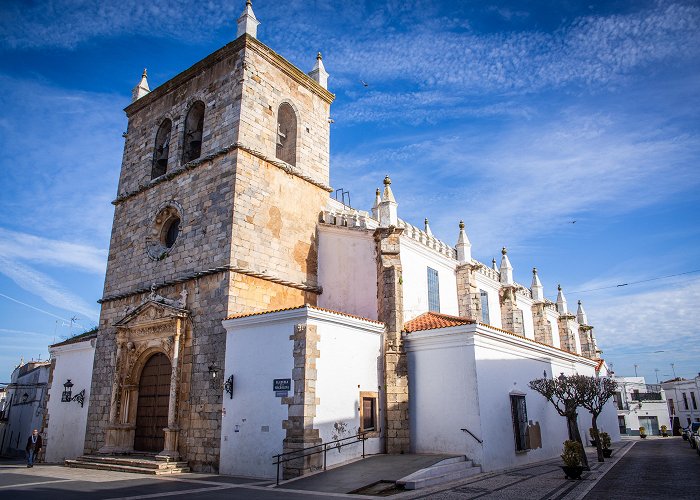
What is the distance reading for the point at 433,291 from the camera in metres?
22.8

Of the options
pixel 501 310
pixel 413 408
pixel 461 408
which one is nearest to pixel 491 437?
pixel 461 408

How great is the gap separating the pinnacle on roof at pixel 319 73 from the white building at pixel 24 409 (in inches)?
923

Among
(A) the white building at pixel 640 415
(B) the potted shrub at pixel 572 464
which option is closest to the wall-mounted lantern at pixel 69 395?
(B) the potted shrub at pixel 572 464

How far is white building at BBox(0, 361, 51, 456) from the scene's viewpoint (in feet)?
104

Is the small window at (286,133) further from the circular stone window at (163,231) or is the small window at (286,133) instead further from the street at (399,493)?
the street at (399,493)

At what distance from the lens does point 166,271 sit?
19.6 metres

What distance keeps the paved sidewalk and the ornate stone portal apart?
9.83 m

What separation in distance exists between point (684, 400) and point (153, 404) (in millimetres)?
74687

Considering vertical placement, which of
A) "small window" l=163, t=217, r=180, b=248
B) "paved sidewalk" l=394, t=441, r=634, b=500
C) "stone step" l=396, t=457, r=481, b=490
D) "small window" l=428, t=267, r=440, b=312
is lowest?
"paved sidewalk" l=394, t=441, r=634, b=500

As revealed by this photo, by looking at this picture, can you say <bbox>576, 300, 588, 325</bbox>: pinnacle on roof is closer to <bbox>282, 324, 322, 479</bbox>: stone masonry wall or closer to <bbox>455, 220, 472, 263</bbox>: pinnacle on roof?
<bbox>455, 220, 472, 263</bbox>: pinnacle on roof

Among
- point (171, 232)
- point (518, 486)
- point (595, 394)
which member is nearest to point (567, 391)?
point (595, 394)

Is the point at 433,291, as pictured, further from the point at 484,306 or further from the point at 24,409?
the point at 24,409

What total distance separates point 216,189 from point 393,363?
932 cm

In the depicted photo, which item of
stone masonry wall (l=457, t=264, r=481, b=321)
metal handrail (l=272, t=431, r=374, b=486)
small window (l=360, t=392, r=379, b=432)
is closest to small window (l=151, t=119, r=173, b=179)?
small window (l=360, t=392, r=379, b=432)
